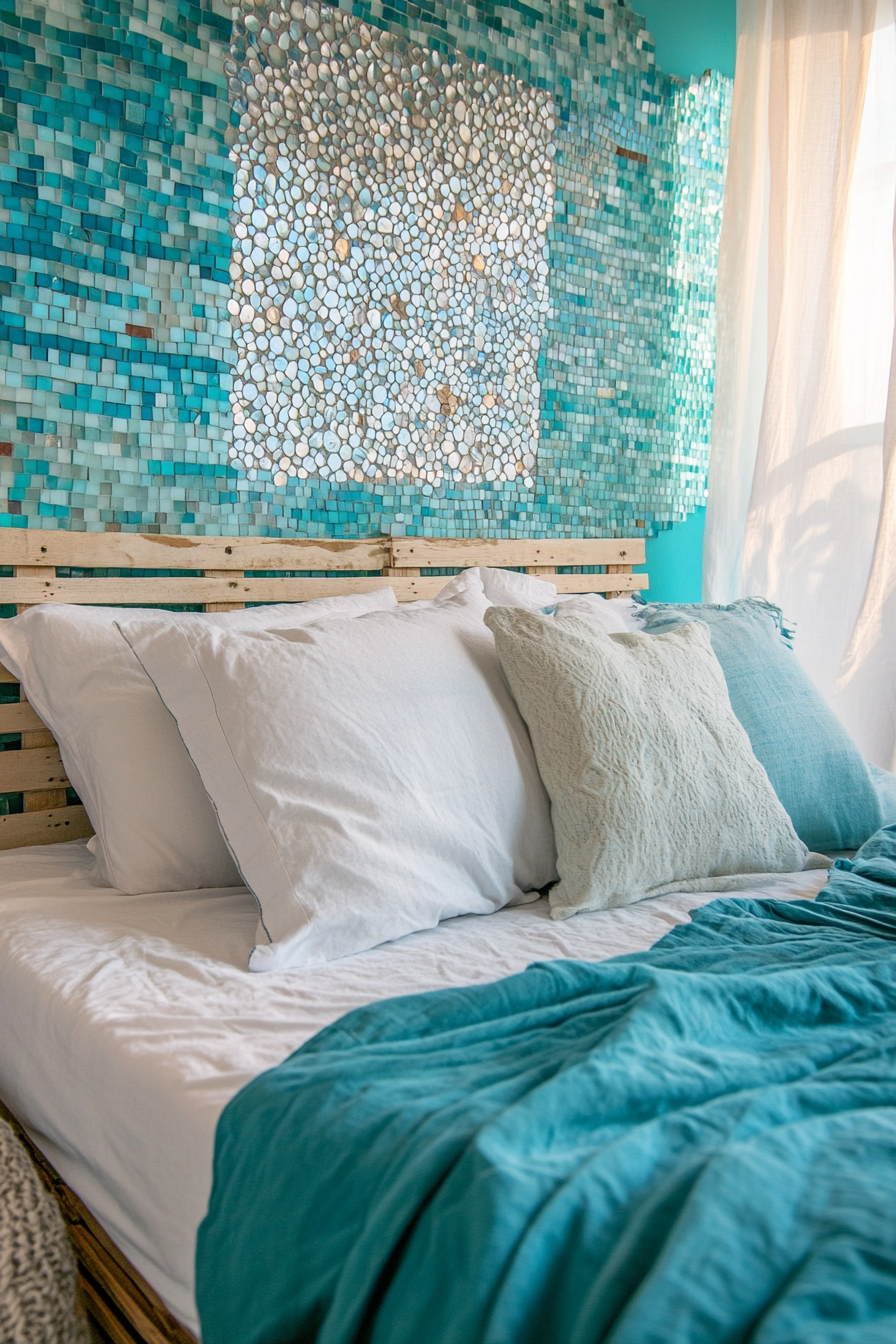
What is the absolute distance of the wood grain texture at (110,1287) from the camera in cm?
101

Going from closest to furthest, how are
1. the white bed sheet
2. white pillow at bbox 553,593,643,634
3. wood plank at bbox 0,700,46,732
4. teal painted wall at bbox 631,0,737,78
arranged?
the white bed sheet
wood plank at bbox 0,700,46,732
white pillow at bbox 553,593,643,634
teal painted wall at bbox 631,0,737,78

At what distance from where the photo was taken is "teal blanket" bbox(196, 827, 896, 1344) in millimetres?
638

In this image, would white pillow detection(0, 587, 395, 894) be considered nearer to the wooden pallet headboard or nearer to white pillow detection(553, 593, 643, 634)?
the wooden pallet headboard

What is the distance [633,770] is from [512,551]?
1.09 m

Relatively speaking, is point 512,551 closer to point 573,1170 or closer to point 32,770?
point 32,770

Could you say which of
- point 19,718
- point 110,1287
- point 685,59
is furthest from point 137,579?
point 685,59

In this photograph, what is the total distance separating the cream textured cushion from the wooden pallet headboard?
60cm

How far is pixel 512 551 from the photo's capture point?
247 centimetres

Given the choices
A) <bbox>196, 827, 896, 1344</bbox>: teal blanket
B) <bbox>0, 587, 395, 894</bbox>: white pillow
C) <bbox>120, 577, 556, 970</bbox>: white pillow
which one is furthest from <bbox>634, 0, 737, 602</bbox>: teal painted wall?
<bbox>196, 827, 896, 1344</bbox>: teal blanket

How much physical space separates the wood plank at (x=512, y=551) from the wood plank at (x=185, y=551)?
0.08 m

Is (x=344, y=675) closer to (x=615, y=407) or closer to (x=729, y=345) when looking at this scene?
(x=615, y=407)

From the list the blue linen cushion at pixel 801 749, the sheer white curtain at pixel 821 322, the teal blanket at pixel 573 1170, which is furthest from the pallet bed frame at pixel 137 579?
the sheer white curtain at pixel 821 322

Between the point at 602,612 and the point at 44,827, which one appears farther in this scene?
the point at 602,612

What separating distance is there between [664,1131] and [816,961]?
473 millimetres
